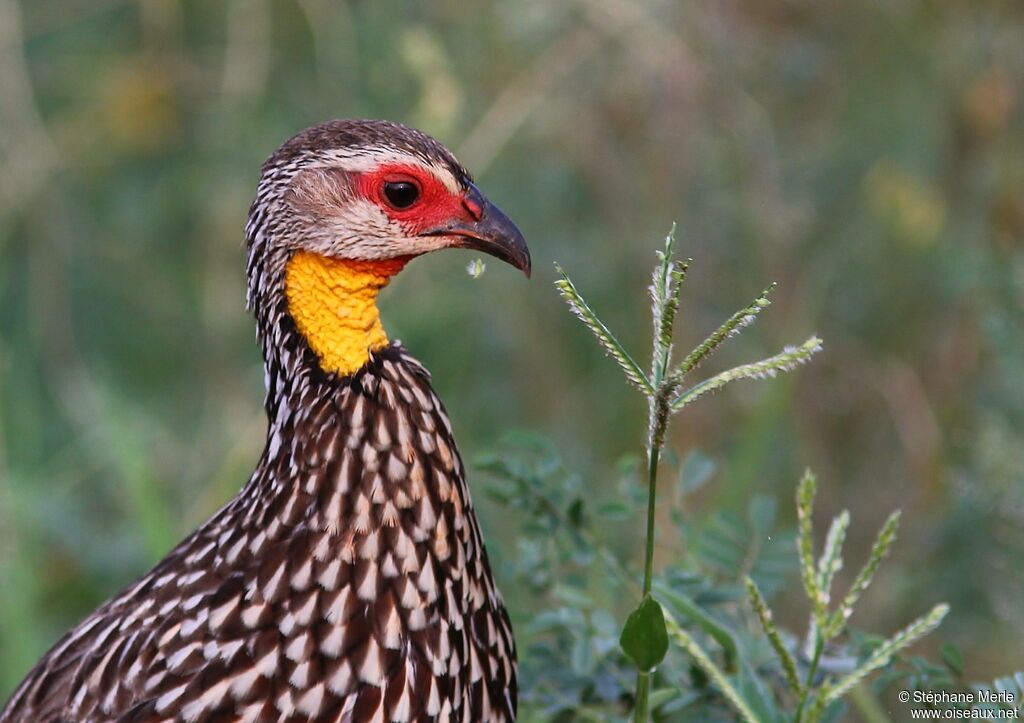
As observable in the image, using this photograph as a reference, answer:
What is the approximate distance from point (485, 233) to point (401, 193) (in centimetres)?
14

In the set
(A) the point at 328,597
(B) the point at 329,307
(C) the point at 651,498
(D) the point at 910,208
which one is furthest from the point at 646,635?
(D) the point at 910,208

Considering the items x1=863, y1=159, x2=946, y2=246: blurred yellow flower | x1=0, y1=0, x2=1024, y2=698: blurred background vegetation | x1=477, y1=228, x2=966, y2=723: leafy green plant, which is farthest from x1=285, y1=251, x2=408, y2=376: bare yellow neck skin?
x1=863, y1=159, x2=946, y2=246: blurred yellow flower

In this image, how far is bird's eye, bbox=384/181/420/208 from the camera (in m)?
2.47

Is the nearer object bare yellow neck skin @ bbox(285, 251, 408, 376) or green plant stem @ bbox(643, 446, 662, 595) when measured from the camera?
green plant stem @ bbox(643, 446, 662, 595)

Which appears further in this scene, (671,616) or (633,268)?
(633,268)

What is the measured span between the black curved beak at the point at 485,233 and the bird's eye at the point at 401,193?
6 cm

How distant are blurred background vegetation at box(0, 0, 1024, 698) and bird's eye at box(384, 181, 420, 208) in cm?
125

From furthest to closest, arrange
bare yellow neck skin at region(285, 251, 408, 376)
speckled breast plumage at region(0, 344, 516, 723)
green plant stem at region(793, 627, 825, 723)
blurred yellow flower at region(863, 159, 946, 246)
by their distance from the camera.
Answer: blurred yellow flower at region(863, 159, 946, 246), bare yellow neck skin at region(285, 251, 408, 376), speckled breast plumage at region(0, 344, 516, 723), green plant stem at region(793, 627, 825, 723)

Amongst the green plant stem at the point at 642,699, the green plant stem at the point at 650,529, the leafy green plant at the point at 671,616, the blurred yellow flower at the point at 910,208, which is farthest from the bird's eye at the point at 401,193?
the blurred yellow flower at the point at 910,208

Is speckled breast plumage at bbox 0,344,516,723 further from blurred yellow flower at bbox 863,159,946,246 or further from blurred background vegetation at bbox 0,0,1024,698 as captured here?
blurred yellow flower at bbox 863,159,946,246

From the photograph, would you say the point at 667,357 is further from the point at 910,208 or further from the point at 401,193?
the point at 910,208

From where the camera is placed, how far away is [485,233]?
2506 mm

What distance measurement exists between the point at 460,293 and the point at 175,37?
201cm

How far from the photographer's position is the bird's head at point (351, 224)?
8.04 ft
